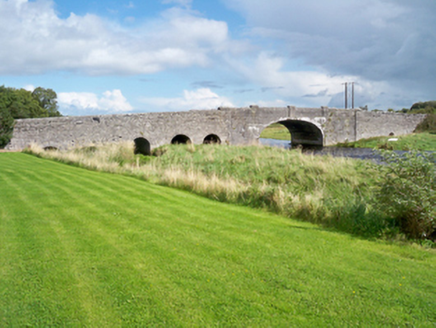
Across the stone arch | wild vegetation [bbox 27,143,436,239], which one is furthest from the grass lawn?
the stone arch

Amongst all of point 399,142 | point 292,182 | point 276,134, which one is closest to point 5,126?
point 292,182

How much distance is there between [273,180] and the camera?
12953 mm

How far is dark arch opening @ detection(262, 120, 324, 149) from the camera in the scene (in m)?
32.5

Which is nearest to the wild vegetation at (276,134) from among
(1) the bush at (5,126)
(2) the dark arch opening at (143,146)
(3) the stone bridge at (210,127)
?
(3) the stone bridge at (210,127)

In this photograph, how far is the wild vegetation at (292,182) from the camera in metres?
6.91

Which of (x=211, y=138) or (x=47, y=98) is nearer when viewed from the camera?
(x=211, y=138)

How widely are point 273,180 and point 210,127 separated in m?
14.5

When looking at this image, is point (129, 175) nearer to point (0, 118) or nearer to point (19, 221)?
point (19, 221)

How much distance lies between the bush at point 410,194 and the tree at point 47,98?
157ft

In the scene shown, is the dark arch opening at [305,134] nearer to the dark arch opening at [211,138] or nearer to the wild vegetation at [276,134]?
the dark arch opening at [211,138]

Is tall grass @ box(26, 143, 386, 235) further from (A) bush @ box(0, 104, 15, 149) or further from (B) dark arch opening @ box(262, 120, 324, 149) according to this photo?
(B) dark arch opening @ box(262, 120, 324, 149)

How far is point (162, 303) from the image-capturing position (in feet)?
12.6

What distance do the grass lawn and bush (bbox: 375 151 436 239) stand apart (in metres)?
0.78

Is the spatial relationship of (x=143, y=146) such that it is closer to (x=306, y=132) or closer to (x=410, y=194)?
(x=306, y=132)
